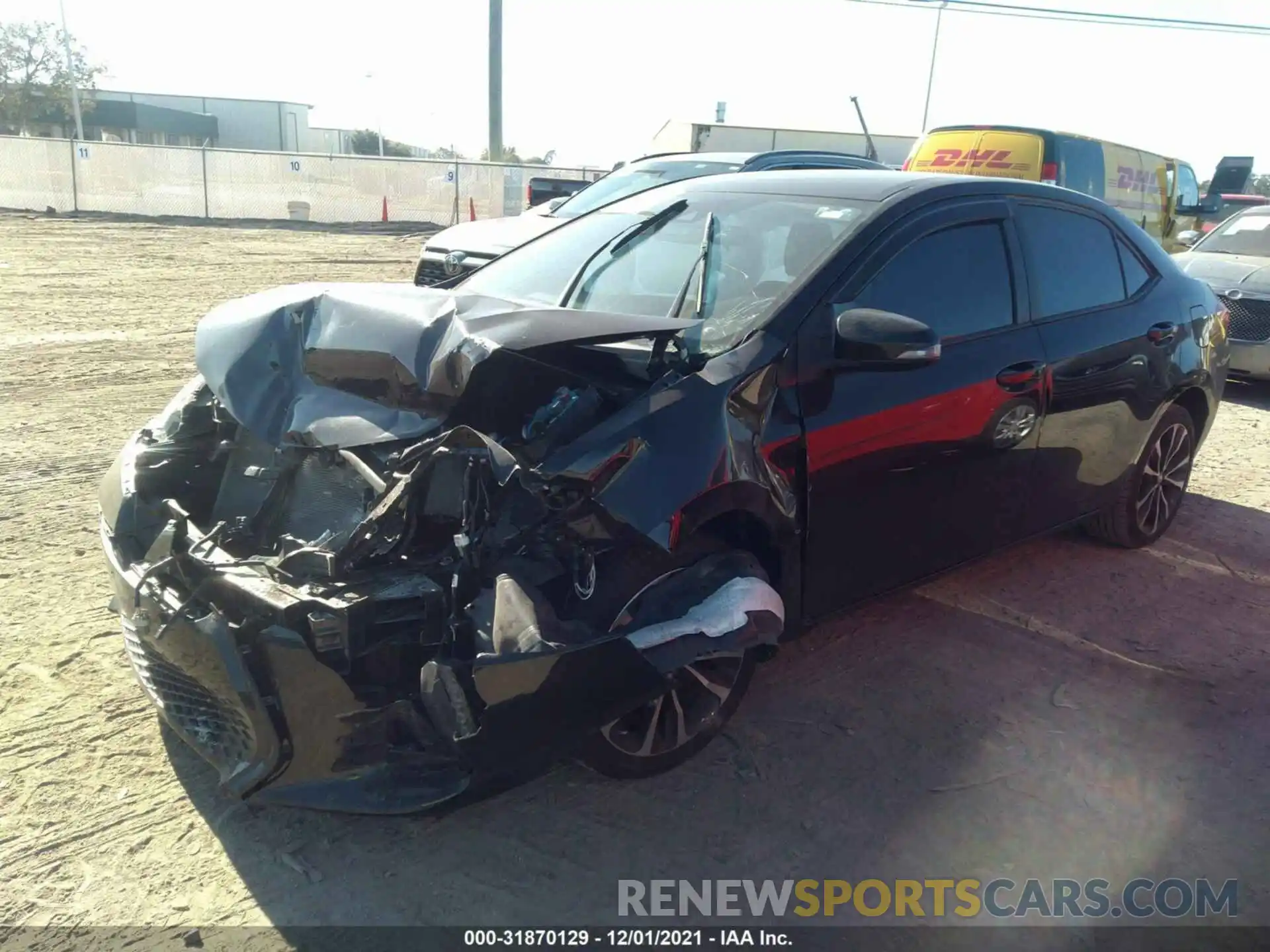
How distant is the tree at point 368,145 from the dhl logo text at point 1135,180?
2551 inches

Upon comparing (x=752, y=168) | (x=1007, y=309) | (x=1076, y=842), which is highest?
(x=752, y=168)

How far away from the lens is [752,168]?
963 cm

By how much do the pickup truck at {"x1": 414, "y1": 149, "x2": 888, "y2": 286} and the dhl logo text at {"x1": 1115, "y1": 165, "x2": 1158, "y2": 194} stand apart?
4268mm

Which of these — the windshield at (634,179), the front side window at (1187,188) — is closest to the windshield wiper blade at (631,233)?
the windshield at (634,179)

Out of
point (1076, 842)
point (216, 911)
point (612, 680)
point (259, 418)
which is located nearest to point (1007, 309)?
point (1076, 842)

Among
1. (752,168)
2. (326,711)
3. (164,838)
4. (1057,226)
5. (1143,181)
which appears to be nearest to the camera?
(326,711)

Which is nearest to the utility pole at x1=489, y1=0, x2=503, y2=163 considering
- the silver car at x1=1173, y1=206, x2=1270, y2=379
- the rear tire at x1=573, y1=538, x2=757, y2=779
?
the silver car at x1=1173, y1=206, x2=1270, y2=379

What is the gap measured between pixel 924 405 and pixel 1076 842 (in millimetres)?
1492

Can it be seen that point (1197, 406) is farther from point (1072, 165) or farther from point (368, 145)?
point (368, 145)

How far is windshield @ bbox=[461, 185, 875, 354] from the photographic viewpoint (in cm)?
341

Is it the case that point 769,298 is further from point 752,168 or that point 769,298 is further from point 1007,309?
point 752,168

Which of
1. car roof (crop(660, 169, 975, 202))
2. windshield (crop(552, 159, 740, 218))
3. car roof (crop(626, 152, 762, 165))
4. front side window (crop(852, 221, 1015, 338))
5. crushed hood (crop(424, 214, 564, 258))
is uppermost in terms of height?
car roof (crop(626, 152, 762, 165))

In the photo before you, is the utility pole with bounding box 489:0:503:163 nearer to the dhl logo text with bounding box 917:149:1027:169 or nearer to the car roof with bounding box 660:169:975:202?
the dhl logo text with bounding box 917:149:1027:169

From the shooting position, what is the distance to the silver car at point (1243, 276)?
350 inches
